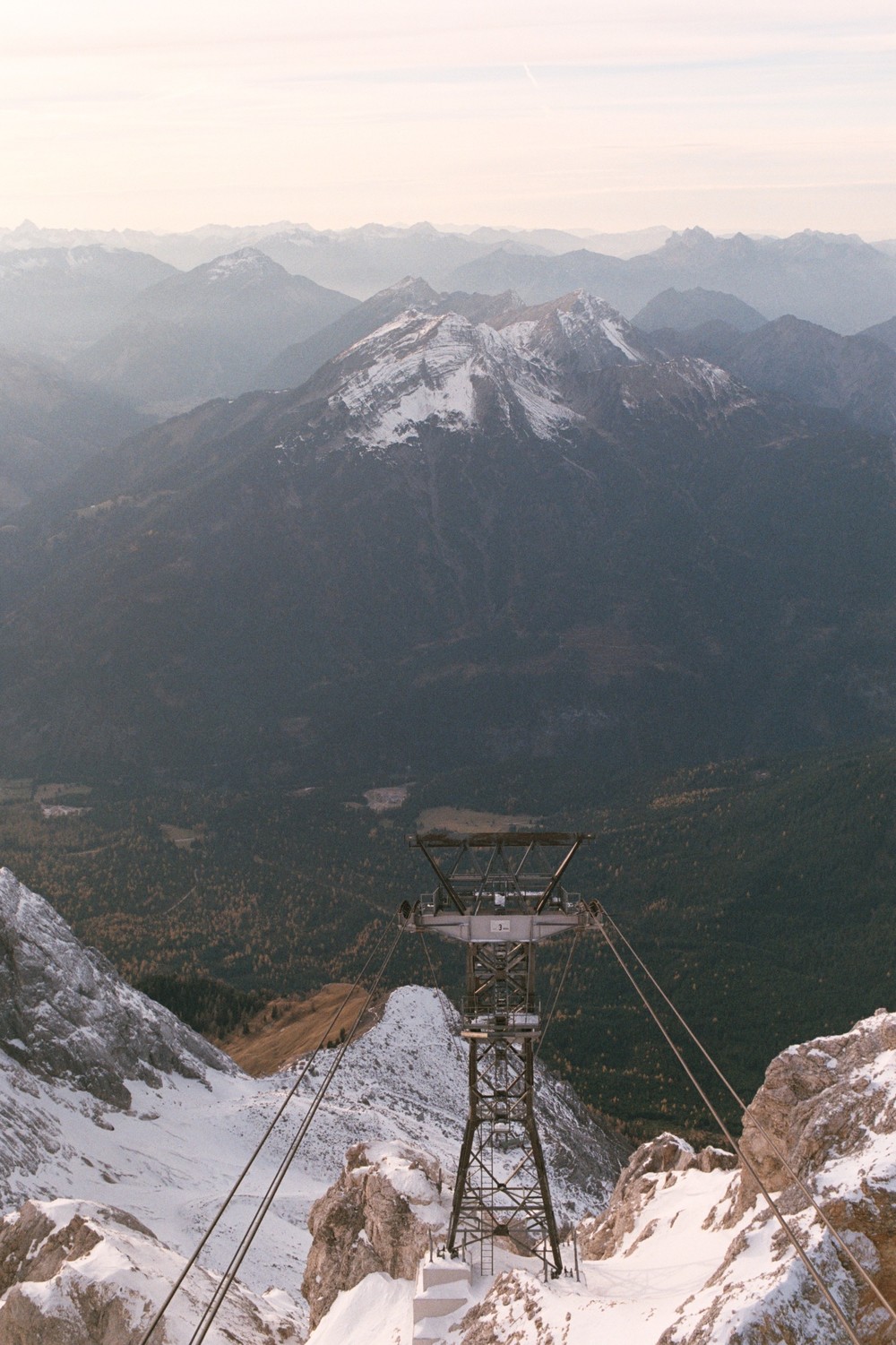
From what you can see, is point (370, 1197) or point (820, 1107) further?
point (370, 1197)

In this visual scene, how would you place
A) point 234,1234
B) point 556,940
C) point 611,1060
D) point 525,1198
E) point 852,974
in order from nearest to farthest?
1. point 525,1198
2. point 234,1234
3. point 611,1060
4. point 556,940
5. point 852,974

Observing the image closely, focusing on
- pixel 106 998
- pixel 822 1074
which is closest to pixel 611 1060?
pixel 106 998

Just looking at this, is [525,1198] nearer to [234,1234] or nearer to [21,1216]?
[21,1216]

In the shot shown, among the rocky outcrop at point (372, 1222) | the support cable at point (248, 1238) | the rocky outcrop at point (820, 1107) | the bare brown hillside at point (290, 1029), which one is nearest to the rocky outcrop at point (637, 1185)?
the rocky outcrop at point (372, 1222)

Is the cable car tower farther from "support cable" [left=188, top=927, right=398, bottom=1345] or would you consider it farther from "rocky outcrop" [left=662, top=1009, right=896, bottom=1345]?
"rocky outcrop" [left=662, top=1009, right=896, bottom=1345]

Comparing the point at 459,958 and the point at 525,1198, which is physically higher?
the point at 525,1198

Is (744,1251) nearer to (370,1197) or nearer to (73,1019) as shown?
(370,1197)

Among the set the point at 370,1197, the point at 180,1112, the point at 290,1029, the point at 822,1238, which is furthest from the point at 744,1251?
the point at 290,1029
